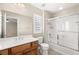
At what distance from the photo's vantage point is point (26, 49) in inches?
65.3

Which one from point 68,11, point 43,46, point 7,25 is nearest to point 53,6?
point 68,11

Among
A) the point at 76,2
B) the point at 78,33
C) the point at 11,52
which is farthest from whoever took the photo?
the point at 78,33

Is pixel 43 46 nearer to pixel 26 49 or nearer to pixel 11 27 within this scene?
pixel 26 49

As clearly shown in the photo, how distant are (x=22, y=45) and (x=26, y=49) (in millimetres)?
114

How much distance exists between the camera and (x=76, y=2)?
1.32 meters

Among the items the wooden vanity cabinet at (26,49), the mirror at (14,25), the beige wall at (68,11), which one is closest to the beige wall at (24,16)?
the mirror at (14,25)

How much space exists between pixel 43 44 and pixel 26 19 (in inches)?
23.2

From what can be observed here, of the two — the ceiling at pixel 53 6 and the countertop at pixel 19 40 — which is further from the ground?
the ceiling at pixel 53 6

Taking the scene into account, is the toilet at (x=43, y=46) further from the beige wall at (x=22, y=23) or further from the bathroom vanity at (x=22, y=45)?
the beige wall at (x=22, y=23)

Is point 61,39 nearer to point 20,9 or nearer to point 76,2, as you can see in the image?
point 76,2

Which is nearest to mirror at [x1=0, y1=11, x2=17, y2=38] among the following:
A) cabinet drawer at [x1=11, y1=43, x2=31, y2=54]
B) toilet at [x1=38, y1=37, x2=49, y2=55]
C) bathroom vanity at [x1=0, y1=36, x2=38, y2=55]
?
bathroom vanity at [x1=0, y1=36, x2=38, y2=55]

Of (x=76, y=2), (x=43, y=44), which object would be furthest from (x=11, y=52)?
(x=76, y=2)

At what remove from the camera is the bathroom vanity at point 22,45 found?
1.51 metres

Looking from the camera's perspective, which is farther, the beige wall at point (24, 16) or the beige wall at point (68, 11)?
the beige wall at point (24, 16)
